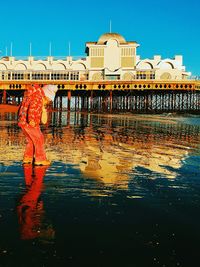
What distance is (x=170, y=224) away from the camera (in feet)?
12.3

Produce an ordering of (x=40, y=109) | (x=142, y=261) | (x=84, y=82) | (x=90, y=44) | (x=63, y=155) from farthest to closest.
A: (x=90, y=44)
(x=84, y=82)
(x=63, y=155)
(x=40, y=109)
(x=142, y=261)

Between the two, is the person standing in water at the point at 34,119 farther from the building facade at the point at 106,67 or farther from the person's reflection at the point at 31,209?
the building facade at the point at 106,67

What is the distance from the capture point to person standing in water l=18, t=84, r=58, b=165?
7.00 metres

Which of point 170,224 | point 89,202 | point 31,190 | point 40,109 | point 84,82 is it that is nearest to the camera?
point 170,224

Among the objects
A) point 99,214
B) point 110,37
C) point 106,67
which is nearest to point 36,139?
point 99,214

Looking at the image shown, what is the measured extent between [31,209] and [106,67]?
6109 centimetres

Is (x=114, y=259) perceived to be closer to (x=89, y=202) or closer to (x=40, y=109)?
(x=89, y=202)

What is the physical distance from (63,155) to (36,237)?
5.49 metres

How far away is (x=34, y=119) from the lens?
7.04 m

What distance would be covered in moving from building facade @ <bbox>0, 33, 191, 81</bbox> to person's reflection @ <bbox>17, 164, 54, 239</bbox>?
188 feet

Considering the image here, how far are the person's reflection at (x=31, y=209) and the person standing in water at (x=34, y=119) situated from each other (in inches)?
36.7

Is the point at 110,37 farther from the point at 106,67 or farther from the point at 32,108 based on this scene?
the point at 32,108

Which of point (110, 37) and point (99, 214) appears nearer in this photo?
point (99, 214)

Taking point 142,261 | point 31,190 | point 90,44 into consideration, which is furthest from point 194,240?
point 90,44
